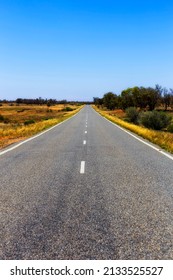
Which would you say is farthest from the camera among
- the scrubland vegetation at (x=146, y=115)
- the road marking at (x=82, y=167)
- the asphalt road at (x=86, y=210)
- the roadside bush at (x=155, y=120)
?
the roadside bush at (x=155, y=120)

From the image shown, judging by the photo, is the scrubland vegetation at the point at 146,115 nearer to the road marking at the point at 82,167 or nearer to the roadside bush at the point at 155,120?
the roadside bush at the point at 155,120

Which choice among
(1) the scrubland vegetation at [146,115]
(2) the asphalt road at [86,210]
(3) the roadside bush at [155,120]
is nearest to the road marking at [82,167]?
(2) the asphalt road at [86,210]

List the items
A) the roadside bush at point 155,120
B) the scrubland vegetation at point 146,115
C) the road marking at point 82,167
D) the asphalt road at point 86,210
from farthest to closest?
the roadside bush at point 155,120 < the scrubland vegetation at point 146,115 < the road marking at point 82,167 < the asphalt road at point 86,210

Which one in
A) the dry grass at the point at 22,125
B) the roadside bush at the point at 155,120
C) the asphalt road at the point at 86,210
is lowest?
the dry grass at the point at 22,125

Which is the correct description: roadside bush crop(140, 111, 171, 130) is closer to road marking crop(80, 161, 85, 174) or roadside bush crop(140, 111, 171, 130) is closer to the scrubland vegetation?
the scrubland vegetation

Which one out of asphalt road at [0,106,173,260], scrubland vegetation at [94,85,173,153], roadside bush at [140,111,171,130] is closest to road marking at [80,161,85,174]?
asphalt road at [0,106,173,260]

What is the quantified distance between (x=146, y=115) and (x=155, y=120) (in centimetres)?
119

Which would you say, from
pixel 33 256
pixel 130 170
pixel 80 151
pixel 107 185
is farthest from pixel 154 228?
pixel 80 151

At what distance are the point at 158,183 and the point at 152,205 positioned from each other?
1818mm

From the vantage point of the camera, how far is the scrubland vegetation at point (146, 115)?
67.9ft

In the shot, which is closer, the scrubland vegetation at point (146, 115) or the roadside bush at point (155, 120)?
the scrubland vegetation at point (146, 115)

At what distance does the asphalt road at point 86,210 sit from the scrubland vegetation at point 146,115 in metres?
6.48

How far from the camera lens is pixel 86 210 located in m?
5.78
